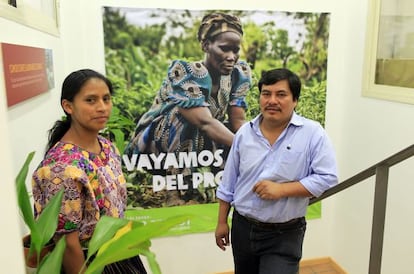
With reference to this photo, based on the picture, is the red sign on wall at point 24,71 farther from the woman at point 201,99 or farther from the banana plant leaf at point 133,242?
the woman at point 201,99

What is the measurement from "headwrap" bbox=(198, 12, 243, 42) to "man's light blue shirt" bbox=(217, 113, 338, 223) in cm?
112

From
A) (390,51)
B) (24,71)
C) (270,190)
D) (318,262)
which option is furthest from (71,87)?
(318,262)

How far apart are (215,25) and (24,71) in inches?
62.7

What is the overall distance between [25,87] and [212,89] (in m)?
1.53

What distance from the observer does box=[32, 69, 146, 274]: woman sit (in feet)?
3.45

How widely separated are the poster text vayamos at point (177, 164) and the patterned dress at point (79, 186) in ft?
4.36

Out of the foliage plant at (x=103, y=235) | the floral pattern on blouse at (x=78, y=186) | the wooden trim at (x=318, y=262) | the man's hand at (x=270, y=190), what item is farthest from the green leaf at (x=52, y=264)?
the wooden trim at (x=318, y=262)

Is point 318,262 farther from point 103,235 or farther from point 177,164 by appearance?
point 103,235

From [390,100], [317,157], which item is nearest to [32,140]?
[317,157]

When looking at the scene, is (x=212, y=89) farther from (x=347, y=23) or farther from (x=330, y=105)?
(x=347, y=23)

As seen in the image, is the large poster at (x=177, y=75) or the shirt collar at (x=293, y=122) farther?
the large poster at (x=177, y=75)

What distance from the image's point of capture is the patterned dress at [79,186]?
104cm

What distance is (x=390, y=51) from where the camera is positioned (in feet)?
8.01

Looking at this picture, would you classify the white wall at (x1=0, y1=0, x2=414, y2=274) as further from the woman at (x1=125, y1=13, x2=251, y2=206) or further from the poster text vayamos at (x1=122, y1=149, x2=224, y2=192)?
the poster text vayamos at (x1=122, y1=149, x2=224, y2=192)
